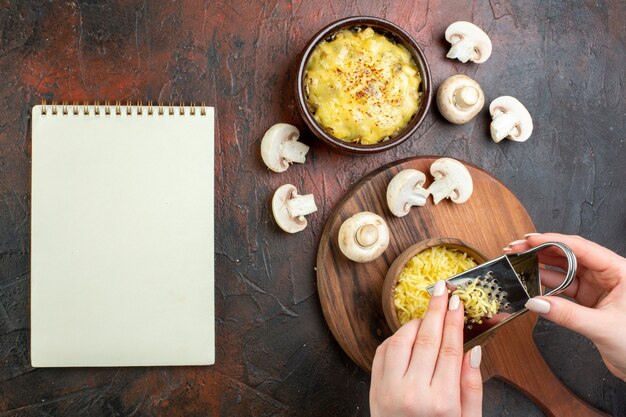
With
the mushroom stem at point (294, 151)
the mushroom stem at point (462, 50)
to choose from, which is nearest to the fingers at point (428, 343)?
the mushroom stem at point (294, 151)

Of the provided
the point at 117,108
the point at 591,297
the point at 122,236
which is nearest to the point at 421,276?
the point at 591,297

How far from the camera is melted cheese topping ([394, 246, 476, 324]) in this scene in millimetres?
1736

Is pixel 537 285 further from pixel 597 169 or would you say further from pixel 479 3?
pixel 479 3

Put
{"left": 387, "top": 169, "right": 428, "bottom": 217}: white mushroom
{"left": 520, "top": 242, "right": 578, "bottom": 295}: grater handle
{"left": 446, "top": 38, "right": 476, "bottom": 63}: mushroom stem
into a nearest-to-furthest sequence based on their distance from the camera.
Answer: {"left": 520, "top": 242, "right": 578, "bottom": 295}: grater handle, {"left": 387, "top": 169, "right": 428, "bottom": 217}: white mushroom, {"left": 446, "top": 38, "right": 476, "bottom": 63}: mushroom stem

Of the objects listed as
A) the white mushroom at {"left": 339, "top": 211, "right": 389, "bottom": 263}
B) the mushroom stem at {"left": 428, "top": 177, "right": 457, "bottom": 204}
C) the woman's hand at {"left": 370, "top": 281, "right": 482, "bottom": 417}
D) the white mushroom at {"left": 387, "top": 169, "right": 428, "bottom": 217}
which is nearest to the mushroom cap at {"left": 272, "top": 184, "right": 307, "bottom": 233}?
the white mushroom at {"left": 339, "top": 211, "right": 389, "bottom": 263}

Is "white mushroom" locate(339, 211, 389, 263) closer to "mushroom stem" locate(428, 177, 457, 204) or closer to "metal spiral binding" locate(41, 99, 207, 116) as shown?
"mushroom stem" locate(428, 177, 457, 204)

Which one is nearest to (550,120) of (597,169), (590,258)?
Answer: (597,169)

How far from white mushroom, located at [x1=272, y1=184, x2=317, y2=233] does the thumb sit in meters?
0.74

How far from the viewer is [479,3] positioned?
81.8 inches

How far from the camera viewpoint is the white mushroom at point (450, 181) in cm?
188

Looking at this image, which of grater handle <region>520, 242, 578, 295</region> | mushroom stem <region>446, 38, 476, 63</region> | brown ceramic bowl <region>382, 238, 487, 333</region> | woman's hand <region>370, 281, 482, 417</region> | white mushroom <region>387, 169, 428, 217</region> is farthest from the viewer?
mushroom stem <region>446, 38, 476, 63</region>

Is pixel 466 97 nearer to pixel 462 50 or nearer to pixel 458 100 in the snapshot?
pixel 458 100

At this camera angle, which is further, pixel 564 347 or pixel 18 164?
pixel 564 347

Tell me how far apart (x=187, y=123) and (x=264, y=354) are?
0.81 meters
